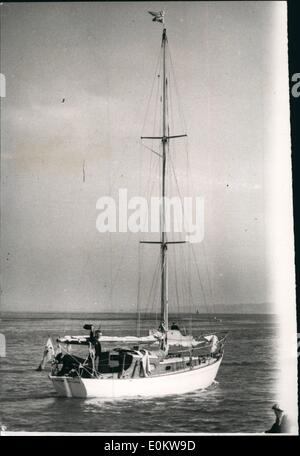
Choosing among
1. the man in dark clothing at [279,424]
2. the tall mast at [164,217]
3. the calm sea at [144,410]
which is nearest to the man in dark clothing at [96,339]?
the calm sea at [144,410]

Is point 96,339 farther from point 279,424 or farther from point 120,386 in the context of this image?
point 279,424

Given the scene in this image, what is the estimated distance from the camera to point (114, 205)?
18484 mm

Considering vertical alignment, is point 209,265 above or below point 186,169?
below

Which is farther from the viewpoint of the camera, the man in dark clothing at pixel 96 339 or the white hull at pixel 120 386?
the man in dark clothing at pixel 96 339

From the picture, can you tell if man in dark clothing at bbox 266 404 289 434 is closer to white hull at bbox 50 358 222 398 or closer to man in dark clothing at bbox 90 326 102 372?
white hull at bbox 50 358 222 398

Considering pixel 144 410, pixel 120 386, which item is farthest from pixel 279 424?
pixel 120 386

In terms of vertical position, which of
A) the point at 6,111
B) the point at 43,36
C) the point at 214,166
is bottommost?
the point at 214,166

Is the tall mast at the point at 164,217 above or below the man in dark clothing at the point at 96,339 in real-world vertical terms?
above

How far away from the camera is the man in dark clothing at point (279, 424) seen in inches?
623

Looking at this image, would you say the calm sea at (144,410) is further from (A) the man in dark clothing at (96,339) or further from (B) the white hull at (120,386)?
(A) the man in dark clothing at (96,339)
